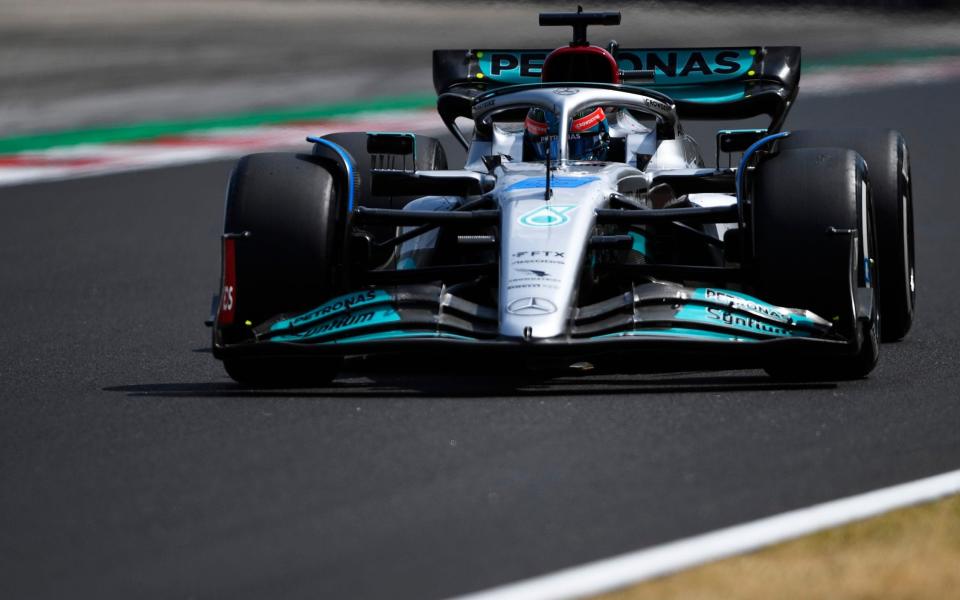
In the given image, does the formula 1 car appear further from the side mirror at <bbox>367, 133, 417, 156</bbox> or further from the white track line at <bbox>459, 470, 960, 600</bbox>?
the white track line at <bbox>459, 470, 960, 600</bbox>

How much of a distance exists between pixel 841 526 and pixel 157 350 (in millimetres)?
4588

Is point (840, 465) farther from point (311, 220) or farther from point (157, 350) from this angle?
point (157, 350)

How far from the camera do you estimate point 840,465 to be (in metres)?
5.43

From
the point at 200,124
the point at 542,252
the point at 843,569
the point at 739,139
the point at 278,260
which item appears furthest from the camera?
the point at 200,124

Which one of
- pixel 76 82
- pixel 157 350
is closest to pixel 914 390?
pixel 157 350

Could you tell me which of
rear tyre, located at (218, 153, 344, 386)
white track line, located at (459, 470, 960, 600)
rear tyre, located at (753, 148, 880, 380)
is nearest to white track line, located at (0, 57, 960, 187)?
rear tyre, located at (218, 153, 344, 386)

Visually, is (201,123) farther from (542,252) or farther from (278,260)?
(542,252)

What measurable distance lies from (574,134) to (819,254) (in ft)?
5.79

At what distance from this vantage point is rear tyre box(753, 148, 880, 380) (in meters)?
6.85

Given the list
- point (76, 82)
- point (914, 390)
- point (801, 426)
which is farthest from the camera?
point (76, 82)

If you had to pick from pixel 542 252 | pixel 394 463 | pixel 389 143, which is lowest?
pixel 394 463

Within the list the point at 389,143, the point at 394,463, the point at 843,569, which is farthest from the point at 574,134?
the point at 843,569

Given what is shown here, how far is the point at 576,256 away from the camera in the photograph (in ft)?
22.4

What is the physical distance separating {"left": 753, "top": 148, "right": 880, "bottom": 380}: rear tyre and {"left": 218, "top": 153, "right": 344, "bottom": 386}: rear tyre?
1.74m
